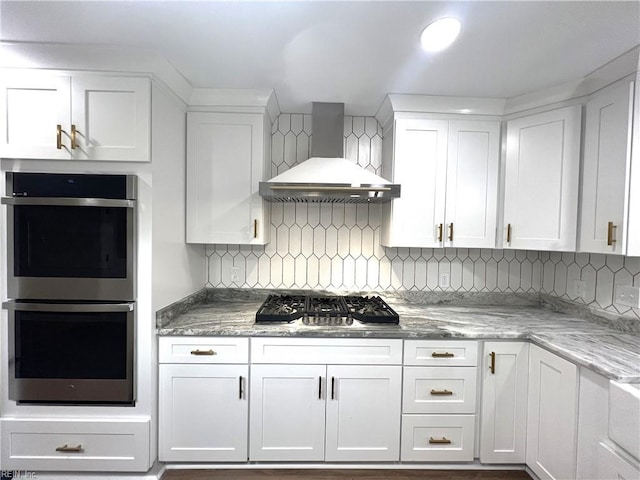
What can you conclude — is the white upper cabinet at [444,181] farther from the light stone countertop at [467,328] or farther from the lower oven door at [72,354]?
the lower oven door at [72,354]

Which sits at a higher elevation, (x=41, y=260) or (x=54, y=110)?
(x=54, y=110)

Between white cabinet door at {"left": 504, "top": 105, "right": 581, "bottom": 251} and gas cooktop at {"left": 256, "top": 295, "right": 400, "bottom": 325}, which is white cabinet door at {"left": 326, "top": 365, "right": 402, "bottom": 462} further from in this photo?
white cabinet door at {"left": 504, "top": 105, "right": 581, "bottom": 251}

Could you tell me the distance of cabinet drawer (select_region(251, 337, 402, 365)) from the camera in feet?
5.59

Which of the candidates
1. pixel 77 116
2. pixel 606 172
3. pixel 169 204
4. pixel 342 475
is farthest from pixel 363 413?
pixel 77 116

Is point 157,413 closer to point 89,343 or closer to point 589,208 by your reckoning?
point 89,343

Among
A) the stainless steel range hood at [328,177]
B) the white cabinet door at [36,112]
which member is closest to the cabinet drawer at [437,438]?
the stainless steel range hood at [328,177]

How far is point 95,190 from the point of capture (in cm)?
155

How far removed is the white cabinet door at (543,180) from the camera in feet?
5.89

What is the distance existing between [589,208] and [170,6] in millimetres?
2363

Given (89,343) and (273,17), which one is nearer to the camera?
(273,17)

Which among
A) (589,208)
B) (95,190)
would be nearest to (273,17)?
(95,190)

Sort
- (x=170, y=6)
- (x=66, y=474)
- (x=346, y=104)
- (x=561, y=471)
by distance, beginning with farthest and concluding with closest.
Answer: (x=346, y=104) < (x=66, y=474) < (x=561, y=471) < (x=170, y=6)

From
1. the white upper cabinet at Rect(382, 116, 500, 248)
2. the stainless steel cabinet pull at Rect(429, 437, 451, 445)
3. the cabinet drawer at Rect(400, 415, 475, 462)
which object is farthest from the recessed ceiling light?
the stainless steel cabinet pull at Rect(429, 437, 451, 445)

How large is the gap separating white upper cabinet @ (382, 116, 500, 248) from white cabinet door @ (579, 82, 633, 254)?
0.47 metres
